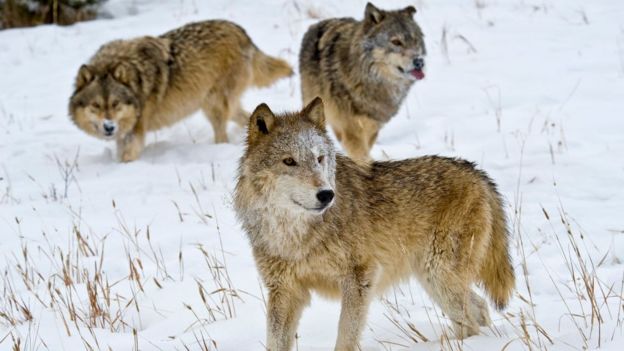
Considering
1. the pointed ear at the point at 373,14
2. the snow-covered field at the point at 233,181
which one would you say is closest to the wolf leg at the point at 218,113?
the snow-covered field at the point at 233,181

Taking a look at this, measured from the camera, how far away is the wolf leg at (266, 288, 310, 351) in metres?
4.66

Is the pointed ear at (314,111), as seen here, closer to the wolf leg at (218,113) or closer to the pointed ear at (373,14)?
the pointed ear at (373,14)

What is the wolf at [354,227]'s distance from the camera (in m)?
4.57

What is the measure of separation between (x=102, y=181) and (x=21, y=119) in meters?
3.29

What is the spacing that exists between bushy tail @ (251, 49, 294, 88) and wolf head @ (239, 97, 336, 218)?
20.3ft

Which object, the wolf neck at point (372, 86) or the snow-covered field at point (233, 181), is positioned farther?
the wolf neck at point (372, 86)

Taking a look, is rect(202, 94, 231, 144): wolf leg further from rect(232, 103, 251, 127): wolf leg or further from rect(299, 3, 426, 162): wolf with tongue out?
rect(299, 3, 426, 162): wolf with tongue out

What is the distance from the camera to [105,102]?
32.5ft

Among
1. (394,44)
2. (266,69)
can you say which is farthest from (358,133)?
(266,69)

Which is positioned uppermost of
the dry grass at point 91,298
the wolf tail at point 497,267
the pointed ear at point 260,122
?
the pointed ear at point 260,122

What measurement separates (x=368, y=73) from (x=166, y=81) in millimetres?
2896

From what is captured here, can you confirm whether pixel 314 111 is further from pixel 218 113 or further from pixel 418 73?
pixel 218 113

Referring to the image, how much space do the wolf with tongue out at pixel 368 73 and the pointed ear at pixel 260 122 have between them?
408cm

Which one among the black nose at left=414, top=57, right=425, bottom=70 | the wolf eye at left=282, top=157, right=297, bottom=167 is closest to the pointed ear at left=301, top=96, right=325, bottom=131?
the wolf eye at left=282, top=157, right=297, bottom=167
